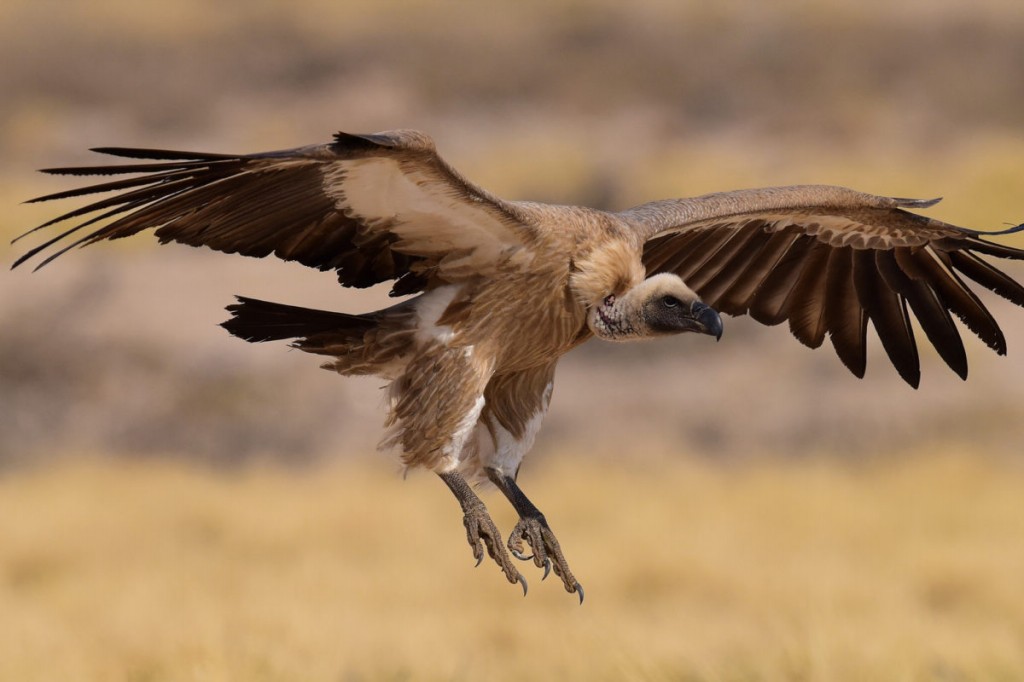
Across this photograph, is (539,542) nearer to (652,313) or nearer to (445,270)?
(652,313)

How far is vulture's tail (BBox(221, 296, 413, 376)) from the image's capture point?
21.7ft

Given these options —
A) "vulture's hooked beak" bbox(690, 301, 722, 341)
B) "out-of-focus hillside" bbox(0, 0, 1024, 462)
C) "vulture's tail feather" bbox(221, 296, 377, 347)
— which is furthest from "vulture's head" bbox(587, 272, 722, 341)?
"out-of-focus hillside" bbox(0, 0, 1024, 462)

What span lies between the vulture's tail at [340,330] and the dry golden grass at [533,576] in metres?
4.49

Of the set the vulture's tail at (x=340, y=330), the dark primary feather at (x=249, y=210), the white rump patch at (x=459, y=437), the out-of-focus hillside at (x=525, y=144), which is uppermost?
the out-of-focus hillside at (x=525, y=144)

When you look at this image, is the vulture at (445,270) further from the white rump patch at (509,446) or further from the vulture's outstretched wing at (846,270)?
the vulture's outstretched wing at (846,270)

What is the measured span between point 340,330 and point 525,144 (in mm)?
21143

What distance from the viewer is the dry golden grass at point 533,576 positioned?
1178 centimetres

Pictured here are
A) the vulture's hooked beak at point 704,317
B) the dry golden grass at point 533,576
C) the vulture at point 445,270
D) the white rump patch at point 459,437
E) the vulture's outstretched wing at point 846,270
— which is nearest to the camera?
the vulture at point 445,270

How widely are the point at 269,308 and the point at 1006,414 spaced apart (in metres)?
15.2

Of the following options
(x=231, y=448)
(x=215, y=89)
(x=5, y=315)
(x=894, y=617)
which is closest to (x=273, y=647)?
(x=894, y=617)

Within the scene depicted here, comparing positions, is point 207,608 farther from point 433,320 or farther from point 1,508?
point 433,320

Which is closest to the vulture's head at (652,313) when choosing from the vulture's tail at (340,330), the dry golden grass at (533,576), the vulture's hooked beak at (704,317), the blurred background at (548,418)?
the vulture's hooked beak at (704,317)

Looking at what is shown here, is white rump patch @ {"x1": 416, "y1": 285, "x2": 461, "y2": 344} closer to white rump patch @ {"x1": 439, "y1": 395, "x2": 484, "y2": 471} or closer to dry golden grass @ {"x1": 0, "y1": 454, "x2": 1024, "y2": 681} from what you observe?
white rump patch @ {"x1": 439, "y1": 395, "x2": 484, "y2": 471}

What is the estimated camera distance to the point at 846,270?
26.1ft
